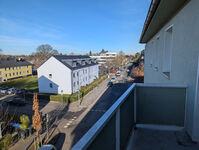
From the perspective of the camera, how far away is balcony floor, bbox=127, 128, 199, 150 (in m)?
2.54

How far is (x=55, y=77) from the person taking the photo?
24.5m

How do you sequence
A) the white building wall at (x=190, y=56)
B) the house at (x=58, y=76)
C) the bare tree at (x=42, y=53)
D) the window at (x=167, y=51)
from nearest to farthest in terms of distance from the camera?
the white building wall at (x=190, y=56), the window at (x=167, y=51), the house at (x=58, y=76), the bare tree at (x=42, y=53)

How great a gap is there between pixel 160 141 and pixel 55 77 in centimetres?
2371

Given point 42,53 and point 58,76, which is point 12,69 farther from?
point 58,76

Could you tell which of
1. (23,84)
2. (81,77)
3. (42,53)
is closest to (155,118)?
(81,77)

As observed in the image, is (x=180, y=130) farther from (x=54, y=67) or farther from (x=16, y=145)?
(x=54, y=67)

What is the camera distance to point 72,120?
47.9 feet

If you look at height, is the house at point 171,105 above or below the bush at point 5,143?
above

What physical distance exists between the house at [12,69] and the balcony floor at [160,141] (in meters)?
43.5

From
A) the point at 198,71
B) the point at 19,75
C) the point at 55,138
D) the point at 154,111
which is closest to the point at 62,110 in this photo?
the point at 55,138

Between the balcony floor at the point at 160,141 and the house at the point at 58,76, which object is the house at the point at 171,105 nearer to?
the balcony floor at the point at 160,141

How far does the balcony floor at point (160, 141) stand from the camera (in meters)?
2.54

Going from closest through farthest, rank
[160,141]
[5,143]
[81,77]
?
1. [160,141]
2. [5,143]
3. [81,77]

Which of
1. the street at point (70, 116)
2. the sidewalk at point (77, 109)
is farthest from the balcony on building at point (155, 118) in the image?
the sidewalk at point (77, 109)
